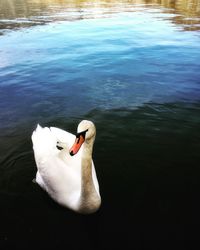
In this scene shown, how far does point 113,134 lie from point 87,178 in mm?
3765

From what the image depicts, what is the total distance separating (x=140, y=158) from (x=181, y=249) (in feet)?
9.88

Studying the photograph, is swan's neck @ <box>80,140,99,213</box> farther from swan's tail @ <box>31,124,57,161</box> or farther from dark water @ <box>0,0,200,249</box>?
swan's tail @ <box>31,124,57,161</box>

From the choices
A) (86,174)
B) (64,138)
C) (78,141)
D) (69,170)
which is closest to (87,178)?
(86,174)

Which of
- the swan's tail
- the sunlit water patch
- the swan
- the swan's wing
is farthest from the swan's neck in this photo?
the sunlit water patch

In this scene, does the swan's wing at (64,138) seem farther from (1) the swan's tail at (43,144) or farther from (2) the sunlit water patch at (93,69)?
(2) the sunlit water patch at (93,69)

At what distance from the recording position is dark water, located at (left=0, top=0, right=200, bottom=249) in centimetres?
625

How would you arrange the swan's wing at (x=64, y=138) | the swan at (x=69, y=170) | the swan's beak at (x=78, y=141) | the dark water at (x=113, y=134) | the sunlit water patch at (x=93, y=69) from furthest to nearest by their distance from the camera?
1. the sunlit water patch at (x=93, y=69)
2. the swan's wing at (x=64, y=138)
3. the dark water at (x=113, y=134)
4. the swan at (x=69, y=170)
5. the swan's beak at (x=78, y=141)

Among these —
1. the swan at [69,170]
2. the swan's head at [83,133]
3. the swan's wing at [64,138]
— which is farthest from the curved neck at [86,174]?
the swan's wing at [64,138]

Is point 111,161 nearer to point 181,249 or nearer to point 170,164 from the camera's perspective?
point 170,164

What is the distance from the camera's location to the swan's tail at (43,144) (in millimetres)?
6922

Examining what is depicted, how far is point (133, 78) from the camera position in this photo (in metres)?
14.2

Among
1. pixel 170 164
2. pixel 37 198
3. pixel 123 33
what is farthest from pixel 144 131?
pixel 123 33

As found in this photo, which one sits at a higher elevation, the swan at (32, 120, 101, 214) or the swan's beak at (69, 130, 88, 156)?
the swan's beak at (69, 130, 88, 156)

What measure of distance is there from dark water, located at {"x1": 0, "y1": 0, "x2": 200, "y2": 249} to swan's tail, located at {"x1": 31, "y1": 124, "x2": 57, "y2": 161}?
0.99m
